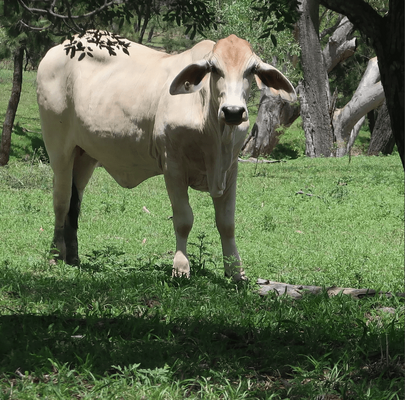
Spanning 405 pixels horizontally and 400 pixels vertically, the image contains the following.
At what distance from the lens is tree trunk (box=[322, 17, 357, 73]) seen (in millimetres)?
22438

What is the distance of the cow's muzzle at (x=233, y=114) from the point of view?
5.14 metres

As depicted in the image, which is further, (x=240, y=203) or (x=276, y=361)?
(x=240, y=203)

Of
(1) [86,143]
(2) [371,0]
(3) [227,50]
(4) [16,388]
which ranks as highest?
(2) [371,0]

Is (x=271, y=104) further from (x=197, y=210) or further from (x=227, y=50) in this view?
(x=227, y=50)

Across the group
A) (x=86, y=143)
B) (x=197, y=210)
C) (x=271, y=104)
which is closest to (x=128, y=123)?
(x=86, y=143)

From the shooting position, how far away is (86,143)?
7062 millimetres

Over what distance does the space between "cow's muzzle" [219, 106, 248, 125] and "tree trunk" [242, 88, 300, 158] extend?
56.0 feet

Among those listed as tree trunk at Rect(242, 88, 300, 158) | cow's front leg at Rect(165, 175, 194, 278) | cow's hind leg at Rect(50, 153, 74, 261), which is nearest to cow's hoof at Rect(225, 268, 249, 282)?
cow's front leg at Rect(165, 175, 194, 278)

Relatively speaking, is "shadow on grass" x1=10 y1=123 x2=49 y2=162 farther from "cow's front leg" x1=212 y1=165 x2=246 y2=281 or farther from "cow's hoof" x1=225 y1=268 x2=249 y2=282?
"cow's hoof" x1=225 y1=268 x2=249 y2=282

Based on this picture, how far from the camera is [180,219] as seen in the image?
6.24m

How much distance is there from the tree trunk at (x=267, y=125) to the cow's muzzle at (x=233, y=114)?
17.1 meters

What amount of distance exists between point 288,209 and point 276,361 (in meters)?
7.60

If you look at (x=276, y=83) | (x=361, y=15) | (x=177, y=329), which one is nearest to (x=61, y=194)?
(x=276, y=83)

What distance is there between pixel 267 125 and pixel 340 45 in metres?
3.90
